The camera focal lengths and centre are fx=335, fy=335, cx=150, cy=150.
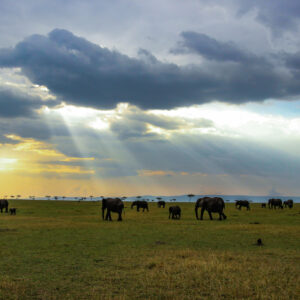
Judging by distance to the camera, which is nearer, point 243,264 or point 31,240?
point 243,264

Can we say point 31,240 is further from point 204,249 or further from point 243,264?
point 243,264

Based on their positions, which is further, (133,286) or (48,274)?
(48,274)

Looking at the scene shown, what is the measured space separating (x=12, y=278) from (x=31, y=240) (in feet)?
32.1

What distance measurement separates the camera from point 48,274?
12656 millimetres

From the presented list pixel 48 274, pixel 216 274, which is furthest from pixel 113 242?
pixel 216 274

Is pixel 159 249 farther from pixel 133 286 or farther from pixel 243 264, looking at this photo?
pixel 133 286

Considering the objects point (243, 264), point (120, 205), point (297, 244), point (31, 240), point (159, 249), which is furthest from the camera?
point (120, 205)

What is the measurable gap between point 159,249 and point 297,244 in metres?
8.41

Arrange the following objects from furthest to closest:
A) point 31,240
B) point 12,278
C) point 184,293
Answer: point 31,240, point 12,278, point 184,293

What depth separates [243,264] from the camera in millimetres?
13672

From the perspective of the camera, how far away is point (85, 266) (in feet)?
45.6

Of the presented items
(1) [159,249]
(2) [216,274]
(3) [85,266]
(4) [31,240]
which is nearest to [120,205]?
(4) [31,240]

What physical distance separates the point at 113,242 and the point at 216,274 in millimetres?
9552

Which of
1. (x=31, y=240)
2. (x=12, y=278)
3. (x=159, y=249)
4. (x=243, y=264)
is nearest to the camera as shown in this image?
(x=12, y=278)
